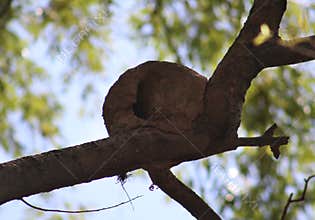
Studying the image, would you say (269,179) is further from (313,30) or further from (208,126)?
(208,126)

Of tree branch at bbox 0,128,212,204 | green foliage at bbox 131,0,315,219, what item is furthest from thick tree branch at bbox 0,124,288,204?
green foliage at bbox 131,0,315,219

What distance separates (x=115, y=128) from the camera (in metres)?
1.54

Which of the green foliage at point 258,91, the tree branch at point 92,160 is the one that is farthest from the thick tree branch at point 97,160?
the green foliage at point 258,91

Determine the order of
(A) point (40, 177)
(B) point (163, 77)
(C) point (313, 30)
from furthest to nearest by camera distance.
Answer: (C) point (313, 30)
(B) point (163, 77)
(A) point (40, 177)

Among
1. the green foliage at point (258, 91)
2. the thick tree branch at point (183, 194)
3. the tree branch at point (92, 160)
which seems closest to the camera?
the tree branch at point (92, 160)

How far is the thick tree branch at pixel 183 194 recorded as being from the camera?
146cm

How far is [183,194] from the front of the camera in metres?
1.48

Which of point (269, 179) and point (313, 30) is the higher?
point (313, 30)

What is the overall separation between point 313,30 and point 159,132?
2.22 metres

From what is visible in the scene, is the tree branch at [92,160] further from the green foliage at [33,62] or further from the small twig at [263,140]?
the green foliage at [33,62]

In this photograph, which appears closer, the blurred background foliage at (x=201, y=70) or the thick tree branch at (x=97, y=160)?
the thick tree branch at (x=97, y=160)

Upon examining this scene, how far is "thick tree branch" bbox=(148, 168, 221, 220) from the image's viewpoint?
4.80ft

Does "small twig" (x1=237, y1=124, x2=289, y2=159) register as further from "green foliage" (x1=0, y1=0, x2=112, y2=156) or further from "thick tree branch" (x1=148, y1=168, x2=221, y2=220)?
"green foliage" (x1=0, y1=0, x2=112, y2=156)

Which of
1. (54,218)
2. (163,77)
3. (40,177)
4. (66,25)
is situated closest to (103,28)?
(66,25)
